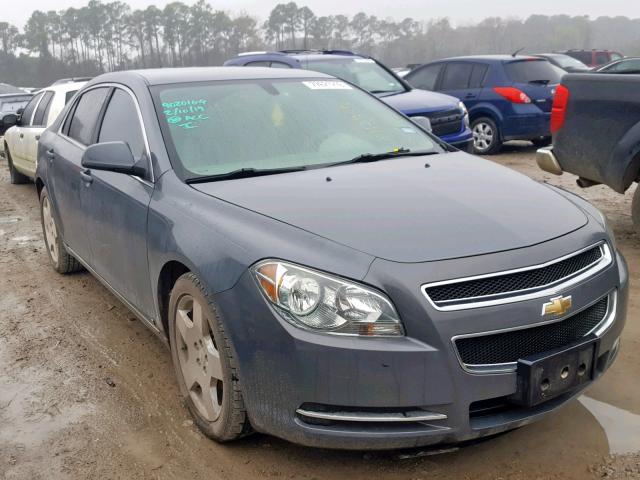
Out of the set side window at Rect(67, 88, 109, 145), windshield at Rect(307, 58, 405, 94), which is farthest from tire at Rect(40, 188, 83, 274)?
windshield at Rect(307, 58, 405, 94)

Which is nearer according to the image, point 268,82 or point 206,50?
point 268,82

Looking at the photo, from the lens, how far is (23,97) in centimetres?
2138

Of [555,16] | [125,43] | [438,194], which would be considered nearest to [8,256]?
[438,194]

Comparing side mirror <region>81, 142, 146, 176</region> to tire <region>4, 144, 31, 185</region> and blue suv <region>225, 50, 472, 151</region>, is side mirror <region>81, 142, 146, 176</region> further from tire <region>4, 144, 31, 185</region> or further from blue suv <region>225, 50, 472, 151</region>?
tire <region>4, 144, 31, 185</region>

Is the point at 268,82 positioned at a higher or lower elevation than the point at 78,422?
higher

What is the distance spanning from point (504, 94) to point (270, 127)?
26.5 ft

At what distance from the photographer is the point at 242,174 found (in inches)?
128

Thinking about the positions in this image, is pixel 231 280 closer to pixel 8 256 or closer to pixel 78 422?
pixel 78 422

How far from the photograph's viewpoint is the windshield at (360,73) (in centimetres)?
936

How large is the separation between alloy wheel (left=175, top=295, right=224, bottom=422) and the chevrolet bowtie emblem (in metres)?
1.28

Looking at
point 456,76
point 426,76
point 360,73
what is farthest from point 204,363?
point 426,76

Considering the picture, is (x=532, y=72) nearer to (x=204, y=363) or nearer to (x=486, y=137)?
(x=486, y=137)

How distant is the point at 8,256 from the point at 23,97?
16.9 metres

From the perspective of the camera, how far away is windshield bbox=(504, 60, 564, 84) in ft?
35.9
